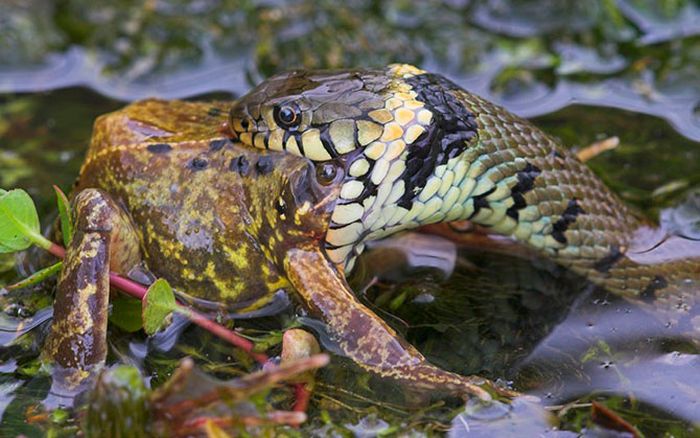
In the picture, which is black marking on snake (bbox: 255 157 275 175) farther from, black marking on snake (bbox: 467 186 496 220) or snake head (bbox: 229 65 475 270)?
black marking on snake (bbox: 467 186 496 220)

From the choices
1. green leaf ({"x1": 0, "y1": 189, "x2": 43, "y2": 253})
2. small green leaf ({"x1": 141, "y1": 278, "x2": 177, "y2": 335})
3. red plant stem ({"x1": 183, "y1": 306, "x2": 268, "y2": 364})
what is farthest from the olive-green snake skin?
green leaf ({"x1": 0, "y1": 189, "x2": 43, "y2": 253})

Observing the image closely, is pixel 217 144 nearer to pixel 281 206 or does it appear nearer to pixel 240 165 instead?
pixel 240 165

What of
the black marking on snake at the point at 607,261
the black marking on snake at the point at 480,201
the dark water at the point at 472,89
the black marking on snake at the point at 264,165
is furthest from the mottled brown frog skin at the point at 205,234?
the black marking on snake at the point at 607,261

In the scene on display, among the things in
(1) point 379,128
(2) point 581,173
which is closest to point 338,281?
(1) point 379,128

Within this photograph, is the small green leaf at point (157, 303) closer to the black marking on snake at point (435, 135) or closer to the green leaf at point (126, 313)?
the green leaf at point (126, 313)

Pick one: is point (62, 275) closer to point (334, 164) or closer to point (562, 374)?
point (334, 164)

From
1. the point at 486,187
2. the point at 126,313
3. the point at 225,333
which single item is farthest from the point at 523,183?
the point at 126,313
